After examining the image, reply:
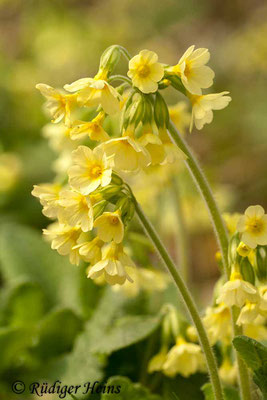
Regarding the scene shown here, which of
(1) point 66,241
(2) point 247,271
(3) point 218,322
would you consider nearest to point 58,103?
(1) point 66,241

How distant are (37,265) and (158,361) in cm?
93

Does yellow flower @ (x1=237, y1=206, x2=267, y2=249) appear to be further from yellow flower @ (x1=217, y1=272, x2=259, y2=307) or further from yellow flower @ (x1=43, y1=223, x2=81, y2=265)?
yellow flower @ (x1=43, y1=223, x2=81, y2=265)

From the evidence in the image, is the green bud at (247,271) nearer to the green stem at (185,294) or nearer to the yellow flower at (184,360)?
the green stem at (185,294)

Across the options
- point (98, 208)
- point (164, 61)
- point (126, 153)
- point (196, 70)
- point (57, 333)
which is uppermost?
point (164, 61)

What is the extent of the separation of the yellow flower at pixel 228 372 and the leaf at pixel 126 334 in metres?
0.25

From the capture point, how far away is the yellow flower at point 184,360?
1978 millimetres

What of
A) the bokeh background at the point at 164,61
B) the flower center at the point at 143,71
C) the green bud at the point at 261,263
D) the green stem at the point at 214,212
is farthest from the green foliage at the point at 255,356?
the bokeh background at the point at 164,61

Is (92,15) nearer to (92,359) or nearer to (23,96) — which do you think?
(23,96)

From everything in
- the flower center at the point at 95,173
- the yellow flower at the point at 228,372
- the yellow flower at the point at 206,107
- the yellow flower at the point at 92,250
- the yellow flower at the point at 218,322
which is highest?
the yellow flower at the point at 206,107

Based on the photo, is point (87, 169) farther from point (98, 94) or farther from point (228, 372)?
point (228, 372)

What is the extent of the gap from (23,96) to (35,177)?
31.1 inches

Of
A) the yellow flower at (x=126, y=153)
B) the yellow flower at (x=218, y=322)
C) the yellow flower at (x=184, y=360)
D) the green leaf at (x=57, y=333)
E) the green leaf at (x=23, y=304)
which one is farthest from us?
the green leaf at (x=23, y=304)

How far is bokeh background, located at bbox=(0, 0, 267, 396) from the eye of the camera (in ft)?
12.4

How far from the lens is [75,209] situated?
58.2 inches
